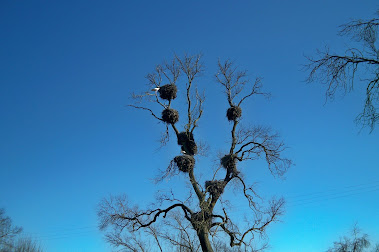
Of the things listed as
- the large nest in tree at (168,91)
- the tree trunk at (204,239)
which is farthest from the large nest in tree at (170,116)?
the tree trunk at (204,239)

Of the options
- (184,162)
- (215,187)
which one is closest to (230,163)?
(215,187)

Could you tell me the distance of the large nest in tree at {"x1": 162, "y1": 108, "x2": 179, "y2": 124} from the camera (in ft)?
36.7

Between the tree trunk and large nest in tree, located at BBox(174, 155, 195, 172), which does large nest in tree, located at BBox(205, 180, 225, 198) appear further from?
the tree trunk

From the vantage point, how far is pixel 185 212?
33.6ft

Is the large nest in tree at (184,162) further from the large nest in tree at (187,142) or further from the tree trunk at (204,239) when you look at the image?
the tree trunk at (204,239)

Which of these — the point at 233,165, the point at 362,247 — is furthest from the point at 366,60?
the point at 362,247

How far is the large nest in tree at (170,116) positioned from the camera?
1119cm

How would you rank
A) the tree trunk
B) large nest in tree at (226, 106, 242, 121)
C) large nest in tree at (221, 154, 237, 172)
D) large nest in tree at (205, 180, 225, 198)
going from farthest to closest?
large nest in tree at (226, 106, 242, 121), large nest in tree at (221, 154, 237, 172), large nest in tree at (205, 180, 225, 198), the tree trunk

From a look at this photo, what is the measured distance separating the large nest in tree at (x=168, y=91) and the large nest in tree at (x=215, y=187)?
3277 mm

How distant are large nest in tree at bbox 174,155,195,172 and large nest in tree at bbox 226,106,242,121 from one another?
211 centimetres

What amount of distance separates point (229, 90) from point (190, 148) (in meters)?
2.54

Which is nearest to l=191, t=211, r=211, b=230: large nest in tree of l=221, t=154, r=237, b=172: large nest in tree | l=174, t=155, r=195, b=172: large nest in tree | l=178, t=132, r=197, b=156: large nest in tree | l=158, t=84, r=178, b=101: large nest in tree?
l=174, t=155, r=195, b=172: large nest in tree

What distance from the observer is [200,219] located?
32.5 ft

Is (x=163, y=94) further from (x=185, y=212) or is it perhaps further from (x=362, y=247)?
(x=362, y=247)
